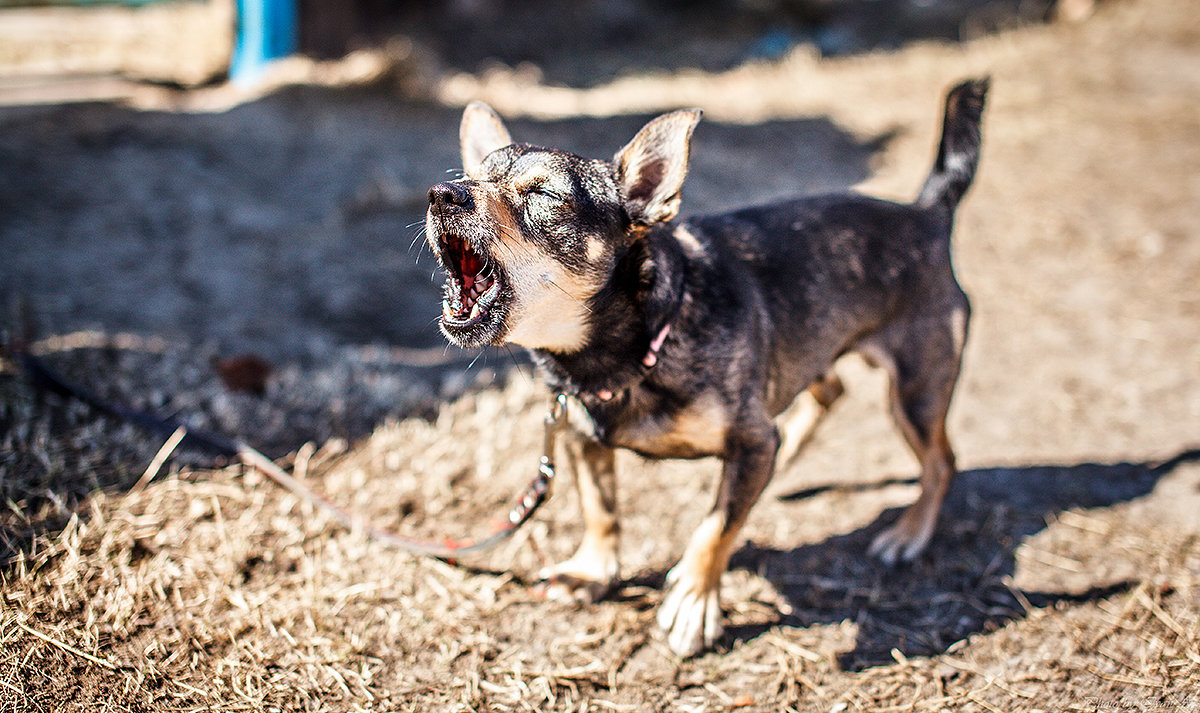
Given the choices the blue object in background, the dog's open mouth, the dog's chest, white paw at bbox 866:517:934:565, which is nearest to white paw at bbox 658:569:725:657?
the dog's chest

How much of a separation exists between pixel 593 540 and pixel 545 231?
146 cm

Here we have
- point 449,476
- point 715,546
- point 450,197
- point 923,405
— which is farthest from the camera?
point 449,476

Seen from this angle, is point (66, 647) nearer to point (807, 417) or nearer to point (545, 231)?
point (545, 231)

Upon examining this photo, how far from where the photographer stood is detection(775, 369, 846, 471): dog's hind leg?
4.25 meters

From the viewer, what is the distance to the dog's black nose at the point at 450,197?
7.95ft

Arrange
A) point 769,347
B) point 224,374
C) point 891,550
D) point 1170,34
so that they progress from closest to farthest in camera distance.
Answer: point 769,347 → point 891,550 → point 224,374 → point 1170,34

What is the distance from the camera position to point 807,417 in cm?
431

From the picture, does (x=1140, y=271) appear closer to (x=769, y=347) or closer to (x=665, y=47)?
(x=769, y=347)

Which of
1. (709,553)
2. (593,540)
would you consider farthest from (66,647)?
(709,553)

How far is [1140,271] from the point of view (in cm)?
633

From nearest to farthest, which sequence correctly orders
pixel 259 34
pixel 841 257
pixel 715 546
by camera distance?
pixel 715 546 → pixel 841 257 → pixel 259 34

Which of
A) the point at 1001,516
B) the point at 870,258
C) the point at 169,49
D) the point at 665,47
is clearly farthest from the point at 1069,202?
Result: the point at 169,49

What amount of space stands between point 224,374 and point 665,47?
990 cm

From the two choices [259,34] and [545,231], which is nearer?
[545,231]
